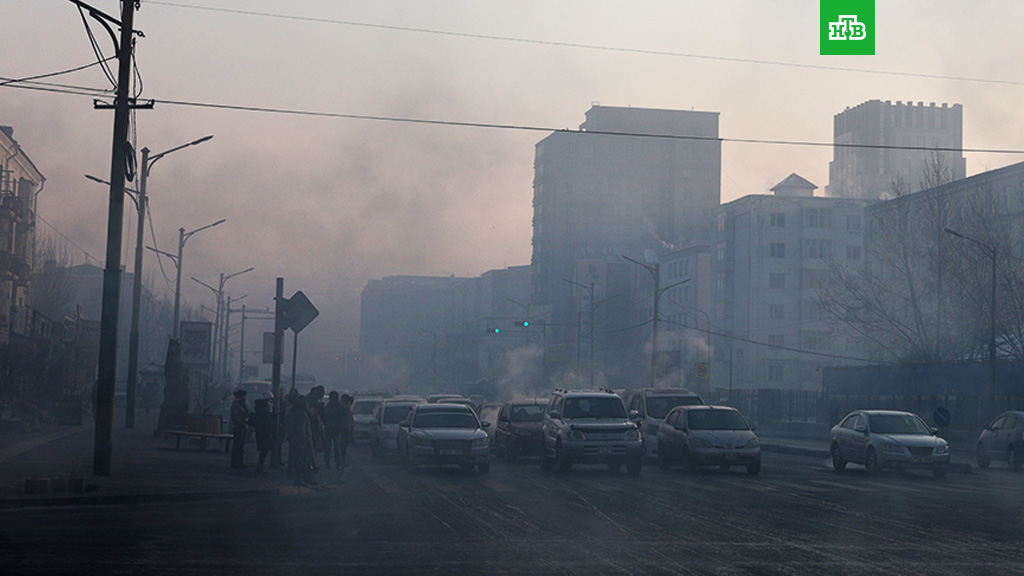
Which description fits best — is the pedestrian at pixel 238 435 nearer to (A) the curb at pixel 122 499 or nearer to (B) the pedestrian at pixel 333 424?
(B) the pedestrian at pixel 333 424

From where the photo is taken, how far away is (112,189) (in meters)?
20.9

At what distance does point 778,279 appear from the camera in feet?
351

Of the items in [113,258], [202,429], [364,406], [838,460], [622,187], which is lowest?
[838,460]

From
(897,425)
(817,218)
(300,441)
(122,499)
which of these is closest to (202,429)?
(300,441)

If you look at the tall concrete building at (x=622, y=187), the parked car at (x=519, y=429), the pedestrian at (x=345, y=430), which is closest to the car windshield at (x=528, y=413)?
the parked car at (x=519, y=429)

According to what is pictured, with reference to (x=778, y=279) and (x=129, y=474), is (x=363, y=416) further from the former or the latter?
(x=778, y=279)

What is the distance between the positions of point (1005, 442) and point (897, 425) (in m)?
5.70

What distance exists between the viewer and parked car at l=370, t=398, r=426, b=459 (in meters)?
29.8

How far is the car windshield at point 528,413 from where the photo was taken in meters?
31.3

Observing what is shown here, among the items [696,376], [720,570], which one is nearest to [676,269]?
[696,376]

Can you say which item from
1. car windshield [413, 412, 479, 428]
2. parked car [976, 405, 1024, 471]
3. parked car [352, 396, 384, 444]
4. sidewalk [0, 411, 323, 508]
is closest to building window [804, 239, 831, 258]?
parked car [352, 396, 384, 444]

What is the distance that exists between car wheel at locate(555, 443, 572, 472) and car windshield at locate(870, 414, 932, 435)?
7154mm

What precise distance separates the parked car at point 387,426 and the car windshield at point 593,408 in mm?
5126

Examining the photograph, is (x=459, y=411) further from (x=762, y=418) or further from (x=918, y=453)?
(x=762, y=418)
